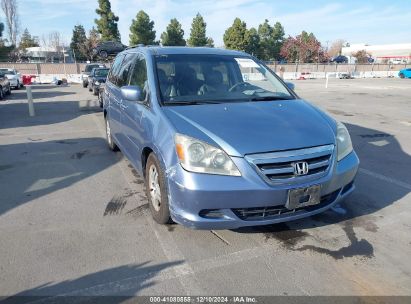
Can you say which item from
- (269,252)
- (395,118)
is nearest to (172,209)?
(269,252)

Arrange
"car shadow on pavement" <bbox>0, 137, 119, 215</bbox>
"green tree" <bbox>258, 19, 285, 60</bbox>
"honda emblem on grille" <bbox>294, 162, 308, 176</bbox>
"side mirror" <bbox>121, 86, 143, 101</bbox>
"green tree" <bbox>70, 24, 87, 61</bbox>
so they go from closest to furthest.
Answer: "honda emblem on grille" <bbox>294, 162, 308, 176</bbox>, "side mirror" <bbox>121, 86, 143, 101</bbox>, "car shadow on pavement" <bbox>0, 137, 119, 215</bbox>, "green tree" <bbox>70, 24, 87, 61</bbox>, "green tree" <bbox>258, 19, 285, 60</bbox>

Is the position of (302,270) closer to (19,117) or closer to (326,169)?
(326,169)

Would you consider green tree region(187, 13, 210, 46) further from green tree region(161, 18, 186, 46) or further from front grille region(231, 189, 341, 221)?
front grille region(231, 189, 341, 221)

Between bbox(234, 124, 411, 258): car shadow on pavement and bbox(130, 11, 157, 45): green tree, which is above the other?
bbox(130, 11, 157, 45): green tree

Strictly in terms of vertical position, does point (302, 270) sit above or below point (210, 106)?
below

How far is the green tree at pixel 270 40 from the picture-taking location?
63531mm

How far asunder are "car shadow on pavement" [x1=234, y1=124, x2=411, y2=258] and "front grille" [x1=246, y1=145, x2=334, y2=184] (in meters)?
0.74

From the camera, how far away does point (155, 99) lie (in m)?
3.88

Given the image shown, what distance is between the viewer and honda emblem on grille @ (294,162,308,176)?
3.11 m

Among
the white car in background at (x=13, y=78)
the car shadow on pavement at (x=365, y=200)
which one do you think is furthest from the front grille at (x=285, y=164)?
the white car in background at (x=13, y=78)

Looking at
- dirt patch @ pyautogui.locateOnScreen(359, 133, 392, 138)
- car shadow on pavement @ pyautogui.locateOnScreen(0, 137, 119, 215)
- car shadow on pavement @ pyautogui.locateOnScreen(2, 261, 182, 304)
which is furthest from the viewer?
dirt patch @ pyautogui.locateOnScreen(359, 133, 392, 138)

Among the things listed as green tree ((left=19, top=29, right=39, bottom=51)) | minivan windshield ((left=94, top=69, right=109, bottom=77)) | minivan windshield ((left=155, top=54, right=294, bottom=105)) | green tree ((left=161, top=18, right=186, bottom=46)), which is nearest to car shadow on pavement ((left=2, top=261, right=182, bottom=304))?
minivan windshield ((left=155, top=54, right=294, bottom=105))

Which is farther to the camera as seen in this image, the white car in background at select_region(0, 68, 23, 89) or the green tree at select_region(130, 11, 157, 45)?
the green tree at select_region(130, 11, 157, 45)

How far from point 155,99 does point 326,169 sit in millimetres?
1906
